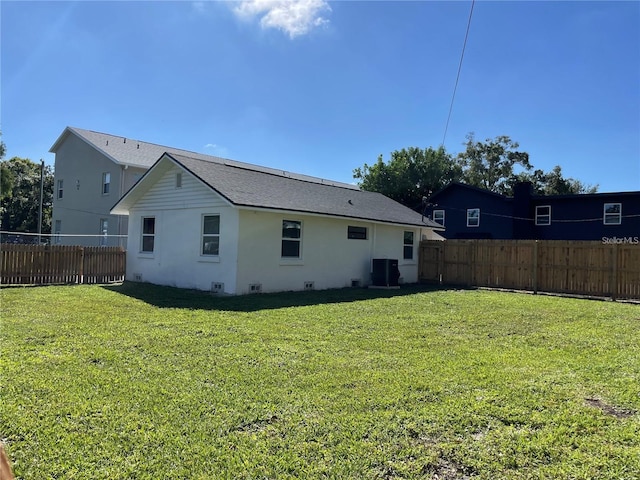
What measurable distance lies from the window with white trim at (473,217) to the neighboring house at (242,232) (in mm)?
13347

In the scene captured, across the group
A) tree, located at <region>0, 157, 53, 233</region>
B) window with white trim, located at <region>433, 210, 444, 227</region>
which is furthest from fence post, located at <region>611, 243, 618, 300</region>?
tree, located at <region>0, 157, 53, 233</region>

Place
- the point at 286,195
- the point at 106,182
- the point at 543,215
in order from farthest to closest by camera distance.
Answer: the point at 543,215
the point at 106,182
the point at 286,195

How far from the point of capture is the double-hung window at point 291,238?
13695mm

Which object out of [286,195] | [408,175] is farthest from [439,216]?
[286,195]

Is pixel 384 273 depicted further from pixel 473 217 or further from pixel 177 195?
pixel 473 217

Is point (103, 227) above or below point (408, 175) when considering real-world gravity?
below

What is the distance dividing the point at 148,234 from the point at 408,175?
25.9 metres

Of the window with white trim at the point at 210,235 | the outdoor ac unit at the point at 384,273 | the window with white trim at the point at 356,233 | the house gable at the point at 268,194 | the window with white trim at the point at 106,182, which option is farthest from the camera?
the window with white trim at the point at 106,182

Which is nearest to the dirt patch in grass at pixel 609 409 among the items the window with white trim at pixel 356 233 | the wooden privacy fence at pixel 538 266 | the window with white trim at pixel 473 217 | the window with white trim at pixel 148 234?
the window with white trim at pixel 356 233

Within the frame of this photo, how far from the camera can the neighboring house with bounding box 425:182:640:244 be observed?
80.2ft

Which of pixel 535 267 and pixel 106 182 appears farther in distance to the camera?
pixel 106 182

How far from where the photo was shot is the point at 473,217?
29.0m

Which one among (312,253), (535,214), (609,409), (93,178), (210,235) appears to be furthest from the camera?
(535,214)

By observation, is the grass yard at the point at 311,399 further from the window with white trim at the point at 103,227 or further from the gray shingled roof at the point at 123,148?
the window with white trim at the point at 103,227
